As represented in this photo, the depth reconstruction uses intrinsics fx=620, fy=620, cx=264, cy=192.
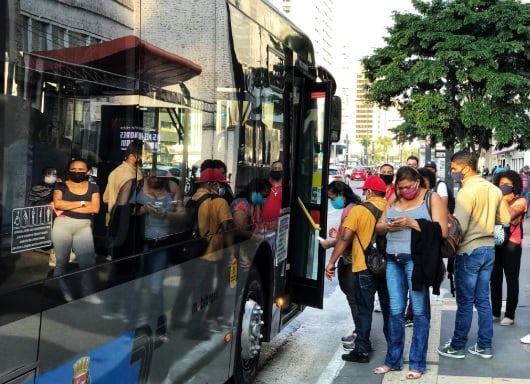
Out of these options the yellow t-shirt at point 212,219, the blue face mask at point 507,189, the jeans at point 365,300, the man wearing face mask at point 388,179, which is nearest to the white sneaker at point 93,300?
the yellow t-shirt at point 212,219

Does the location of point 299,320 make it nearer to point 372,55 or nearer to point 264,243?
point 264,243

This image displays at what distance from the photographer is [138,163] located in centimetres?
296

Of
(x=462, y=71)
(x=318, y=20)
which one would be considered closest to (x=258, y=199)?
(x=462, y=71)

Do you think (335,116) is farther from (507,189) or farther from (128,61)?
(128,61)

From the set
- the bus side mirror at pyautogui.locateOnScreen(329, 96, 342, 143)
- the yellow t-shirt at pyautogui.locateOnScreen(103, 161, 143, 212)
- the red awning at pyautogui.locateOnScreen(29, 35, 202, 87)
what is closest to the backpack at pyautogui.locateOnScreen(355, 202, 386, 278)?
the bus side mirror at pyautogui.locateOnScreen(329, 96, 342, 143)

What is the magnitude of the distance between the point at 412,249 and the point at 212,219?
191 cm

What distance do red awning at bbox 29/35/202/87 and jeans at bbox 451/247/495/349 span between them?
3.35 meters

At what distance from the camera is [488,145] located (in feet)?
67.7

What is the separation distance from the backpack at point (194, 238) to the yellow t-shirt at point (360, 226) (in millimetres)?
2055

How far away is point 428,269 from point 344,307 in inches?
132

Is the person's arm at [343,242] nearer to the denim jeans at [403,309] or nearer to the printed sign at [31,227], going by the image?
the denim jeans at [403,309]

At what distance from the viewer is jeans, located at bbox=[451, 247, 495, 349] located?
562 centimetres

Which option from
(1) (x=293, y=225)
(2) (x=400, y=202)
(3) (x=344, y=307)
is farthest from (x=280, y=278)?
(3) (x=344, y=307)

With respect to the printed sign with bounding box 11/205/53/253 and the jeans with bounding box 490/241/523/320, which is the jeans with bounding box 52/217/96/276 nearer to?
the printed sign with bounding box 11/205/53/253
